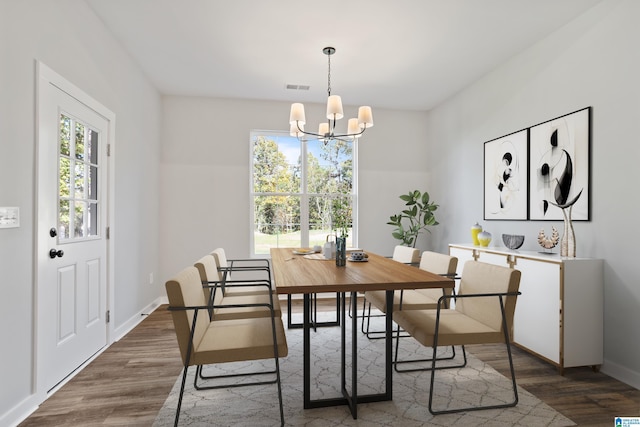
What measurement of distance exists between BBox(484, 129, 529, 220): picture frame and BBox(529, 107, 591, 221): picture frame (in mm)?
87

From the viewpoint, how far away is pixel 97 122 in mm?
3072

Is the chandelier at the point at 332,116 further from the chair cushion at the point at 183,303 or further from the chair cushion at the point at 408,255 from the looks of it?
the chair cushion at the point at 183,303

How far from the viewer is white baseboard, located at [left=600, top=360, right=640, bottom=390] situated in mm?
2477

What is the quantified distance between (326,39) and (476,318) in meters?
2.78

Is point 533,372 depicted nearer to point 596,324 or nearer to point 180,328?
point 596,324

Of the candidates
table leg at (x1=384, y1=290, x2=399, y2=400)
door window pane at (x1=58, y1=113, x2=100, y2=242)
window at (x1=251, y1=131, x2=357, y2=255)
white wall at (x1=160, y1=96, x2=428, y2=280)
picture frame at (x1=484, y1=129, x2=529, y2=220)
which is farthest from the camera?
window at (x1=251, y1=131, x2=357, y2=255)

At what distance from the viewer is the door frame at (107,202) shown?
2.20m

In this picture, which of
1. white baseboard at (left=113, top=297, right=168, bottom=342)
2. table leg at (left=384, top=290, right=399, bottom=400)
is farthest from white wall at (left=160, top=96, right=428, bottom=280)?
table leg at (left=384, top=290, right=399, bottom=400)

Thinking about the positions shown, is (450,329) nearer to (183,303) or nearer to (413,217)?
(183,303)

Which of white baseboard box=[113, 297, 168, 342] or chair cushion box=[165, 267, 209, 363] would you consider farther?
white baseboard box=[113, 297, 168, 342]

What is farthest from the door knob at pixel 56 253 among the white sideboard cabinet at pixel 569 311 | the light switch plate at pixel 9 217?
the white sideboard cabinet at pixel 569 311

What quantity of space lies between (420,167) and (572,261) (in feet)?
10.5

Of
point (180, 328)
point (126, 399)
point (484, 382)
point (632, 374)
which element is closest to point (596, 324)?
point (632, 374)

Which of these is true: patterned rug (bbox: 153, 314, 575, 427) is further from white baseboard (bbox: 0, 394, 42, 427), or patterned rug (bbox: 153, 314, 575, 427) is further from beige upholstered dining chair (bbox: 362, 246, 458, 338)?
white baseboard (bbox: 0, 394, 42, 427)
